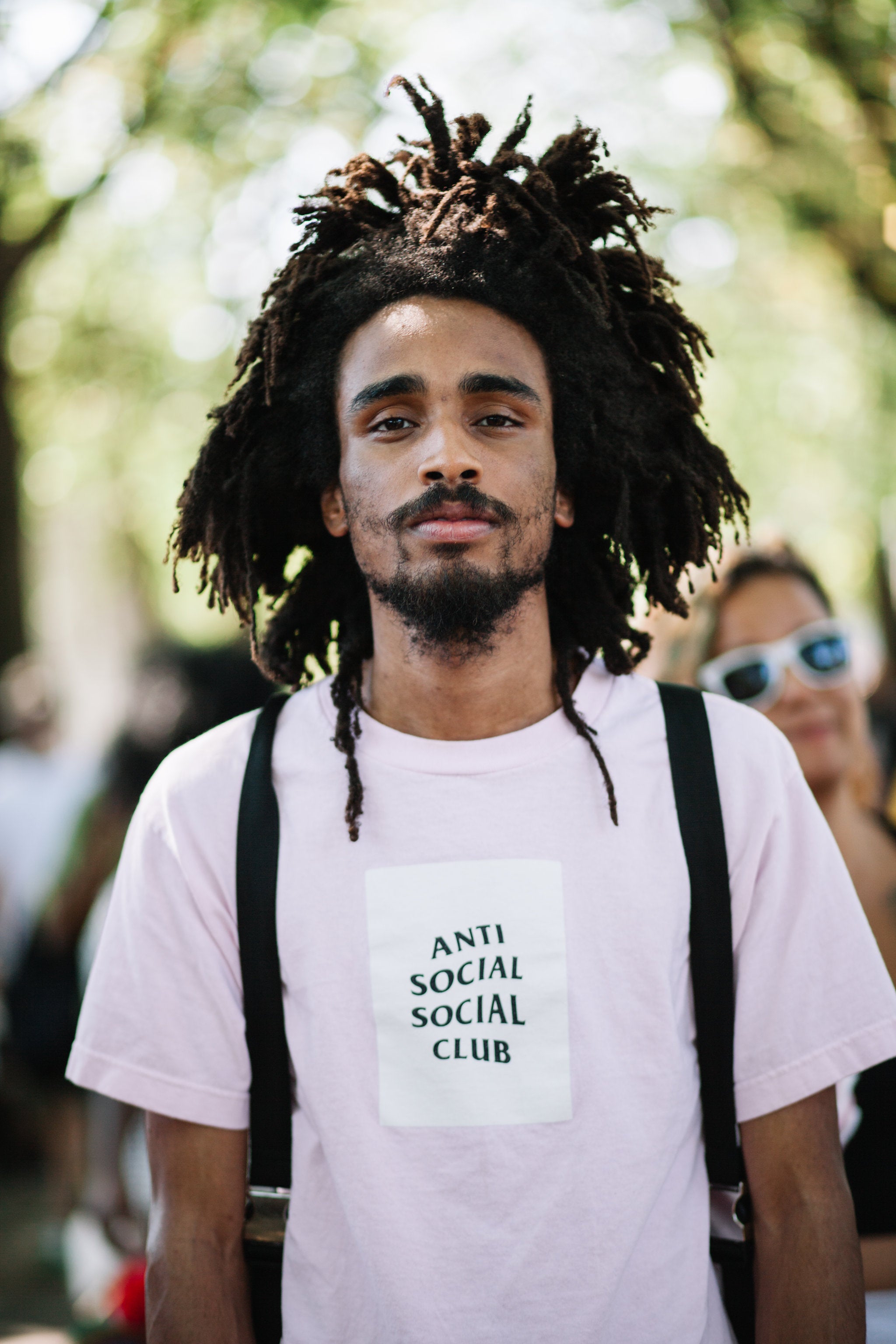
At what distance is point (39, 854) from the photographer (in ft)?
18.1

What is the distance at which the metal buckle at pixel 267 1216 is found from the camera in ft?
6.82

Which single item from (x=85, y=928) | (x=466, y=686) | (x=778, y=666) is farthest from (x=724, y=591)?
(x=85, y=928)

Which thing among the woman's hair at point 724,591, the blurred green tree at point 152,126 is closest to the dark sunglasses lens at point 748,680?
the woman's hair at point 724,591

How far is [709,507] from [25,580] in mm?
7169

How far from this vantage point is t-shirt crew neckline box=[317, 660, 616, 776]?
7.17 feet

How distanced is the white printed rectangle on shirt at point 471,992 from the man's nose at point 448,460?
0.69 metres

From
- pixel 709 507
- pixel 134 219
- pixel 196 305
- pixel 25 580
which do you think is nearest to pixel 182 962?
pixel 709 507

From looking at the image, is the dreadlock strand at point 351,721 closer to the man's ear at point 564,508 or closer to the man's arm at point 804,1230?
the man's ear at point 564,508

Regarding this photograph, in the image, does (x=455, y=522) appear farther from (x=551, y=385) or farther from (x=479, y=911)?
(x=479, y=911)

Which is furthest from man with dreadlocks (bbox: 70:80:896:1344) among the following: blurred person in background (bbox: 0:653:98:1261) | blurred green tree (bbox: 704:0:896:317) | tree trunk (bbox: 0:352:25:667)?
tree trunk (bbox: 0:352:25:667)

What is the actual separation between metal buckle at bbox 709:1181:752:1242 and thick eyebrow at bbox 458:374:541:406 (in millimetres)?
1474

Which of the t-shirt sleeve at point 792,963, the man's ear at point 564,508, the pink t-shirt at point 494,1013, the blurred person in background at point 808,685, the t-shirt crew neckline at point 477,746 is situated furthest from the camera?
the blurred person in background at point 808,685

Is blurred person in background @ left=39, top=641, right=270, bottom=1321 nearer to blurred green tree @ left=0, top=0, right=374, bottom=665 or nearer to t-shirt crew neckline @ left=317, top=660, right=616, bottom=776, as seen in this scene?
t-shirt crew neckline @ left=317, top=660, right=616, bottom=776

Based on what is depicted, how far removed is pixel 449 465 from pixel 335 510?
41cm
